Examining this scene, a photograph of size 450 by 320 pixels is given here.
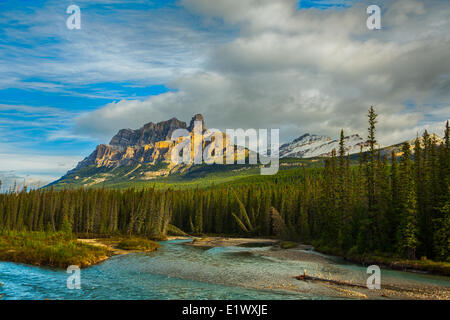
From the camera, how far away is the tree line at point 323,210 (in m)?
47.7

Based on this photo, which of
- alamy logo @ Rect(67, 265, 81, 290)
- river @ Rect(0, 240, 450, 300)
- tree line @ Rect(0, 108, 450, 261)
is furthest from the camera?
tree line @ Rect(0, 108, 450, 261)

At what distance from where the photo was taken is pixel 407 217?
46562mm

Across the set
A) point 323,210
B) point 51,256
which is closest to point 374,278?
point 51,256

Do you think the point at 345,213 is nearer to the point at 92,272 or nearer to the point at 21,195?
the point at 92,272

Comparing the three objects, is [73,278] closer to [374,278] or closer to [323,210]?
[374,278]

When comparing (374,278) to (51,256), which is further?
Result: (51,256)

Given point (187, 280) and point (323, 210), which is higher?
point (323, 210)

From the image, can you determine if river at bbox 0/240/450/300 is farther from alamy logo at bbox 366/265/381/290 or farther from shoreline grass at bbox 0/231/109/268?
shoreline grass at bbox 0/231/109/268

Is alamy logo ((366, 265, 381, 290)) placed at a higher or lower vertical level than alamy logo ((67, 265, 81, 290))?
lower

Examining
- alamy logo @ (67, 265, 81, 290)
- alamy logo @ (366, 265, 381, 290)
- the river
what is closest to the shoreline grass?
alamy logo @ (67, 265, 81, 290)

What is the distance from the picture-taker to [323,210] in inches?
2995

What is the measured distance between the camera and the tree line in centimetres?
4772
